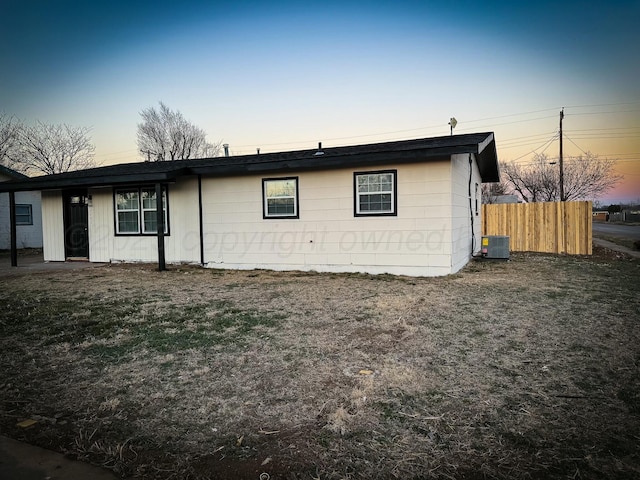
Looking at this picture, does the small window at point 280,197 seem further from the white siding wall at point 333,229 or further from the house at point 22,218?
the house at point 22,218

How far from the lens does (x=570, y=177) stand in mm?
30469

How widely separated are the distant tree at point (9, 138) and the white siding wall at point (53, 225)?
59.9 ft

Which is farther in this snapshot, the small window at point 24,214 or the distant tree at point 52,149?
the distant tree at point 52,149

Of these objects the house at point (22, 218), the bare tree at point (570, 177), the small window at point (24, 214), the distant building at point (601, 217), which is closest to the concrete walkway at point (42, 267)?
the house at point (22, 218)

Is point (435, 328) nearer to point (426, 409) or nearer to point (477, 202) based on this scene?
point (426, 409)

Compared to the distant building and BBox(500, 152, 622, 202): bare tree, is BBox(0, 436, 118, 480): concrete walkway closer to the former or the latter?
BBox(500, 152, 622, 202): bare tree

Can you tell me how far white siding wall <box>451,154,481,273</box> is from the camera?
382 inches

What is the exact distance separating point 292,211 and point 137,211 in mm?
5391

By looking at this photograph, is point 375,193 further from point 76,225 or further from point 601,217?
point 601,217

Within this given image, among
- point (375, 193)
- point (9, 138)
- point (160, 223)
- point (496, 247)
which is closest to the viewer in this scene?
point (375, 193)

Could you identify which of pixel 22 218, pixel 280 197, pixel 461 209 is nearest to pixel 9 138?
pixel 22 218

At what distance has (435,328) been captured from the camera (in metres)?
5.02

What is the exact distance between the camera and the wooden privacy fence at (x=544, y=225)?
13.7 meters

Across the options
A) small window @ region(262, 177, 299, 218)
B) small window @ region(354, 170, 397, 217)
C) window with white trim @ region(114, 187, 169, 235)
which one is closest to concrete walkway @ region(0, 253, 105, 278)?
window with white trim @ region(114, 187, 169, 235)
